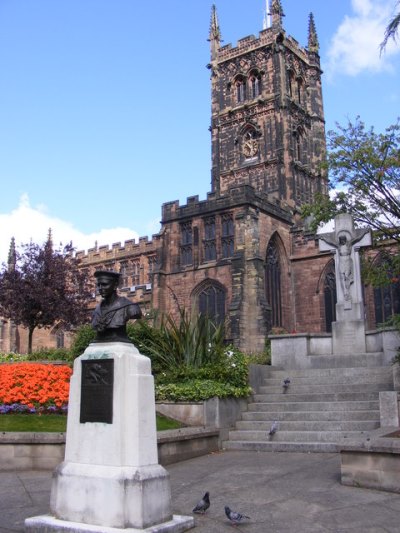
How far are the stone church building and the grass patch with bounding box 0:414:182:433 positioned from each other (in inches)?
764

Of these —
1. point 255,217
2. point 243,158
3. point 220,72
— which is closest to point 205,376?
point 255,217

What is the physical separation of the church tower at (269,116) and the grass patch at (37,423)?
36.7 m

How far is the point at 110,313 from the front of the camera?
20.9 ft

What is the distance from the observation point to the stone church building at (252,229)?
1350 inches

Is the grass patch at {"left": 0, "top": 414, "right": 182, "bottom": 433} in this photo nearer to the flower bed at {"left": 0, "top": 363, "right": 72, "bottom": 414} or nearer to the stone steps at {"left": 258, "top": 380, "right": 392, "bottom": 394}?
the flower bed at {"left": 0, "top": 363, "right": 72, "bottom": 414}

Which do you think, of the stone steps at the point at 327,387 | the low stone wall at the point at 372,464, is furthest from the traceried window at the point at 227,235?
the low stone wall at the point at 372,464

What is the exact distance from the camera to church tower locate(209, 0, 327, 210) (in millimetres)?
47688

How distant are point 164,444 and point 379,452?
12.0ft

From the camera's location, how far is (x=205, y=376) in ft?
40.8

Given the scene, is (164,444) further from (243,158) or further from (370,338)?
(243,158)

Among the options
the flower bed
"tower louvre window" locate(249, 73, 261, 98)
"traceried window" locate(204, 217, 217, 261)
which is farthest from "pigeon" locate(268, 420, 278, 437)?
"tower louvre window" locate(249, 73, 261, 98)

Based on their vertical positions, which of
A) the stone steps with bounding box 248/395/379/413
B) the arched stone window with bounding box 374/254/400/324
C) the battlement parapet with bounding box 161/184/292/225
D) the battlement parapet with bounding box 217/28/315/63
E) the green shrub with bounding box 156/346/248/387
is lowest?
the stone steps with bounding box 248/395/379/413

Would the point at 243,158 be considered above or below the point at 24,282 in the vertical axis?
above

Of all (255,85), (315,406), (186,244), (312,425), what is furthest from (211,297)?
(312,425)
